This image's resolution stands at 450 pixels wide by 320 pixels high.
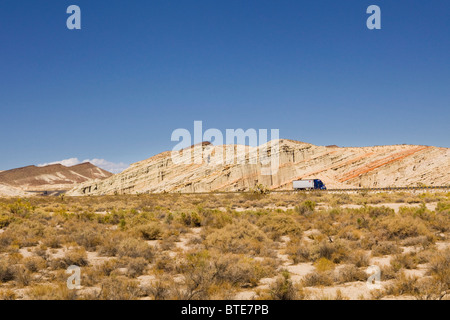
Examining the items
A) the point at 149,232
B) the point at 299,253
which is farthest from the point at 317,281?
the point at 149,232

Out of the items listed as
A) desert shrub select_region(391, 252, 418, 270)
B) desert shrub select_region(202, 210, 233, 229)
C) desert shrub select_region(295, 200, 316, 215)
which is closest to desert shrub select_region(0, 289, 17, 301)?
desert shrub select_region(391, 252, 418, 270)

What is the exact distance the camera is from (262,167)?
79438mm

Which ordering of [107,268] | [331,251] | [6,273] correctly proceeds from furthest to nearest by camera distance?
1. [331,251]
2. [107,268]
3. [6,273]

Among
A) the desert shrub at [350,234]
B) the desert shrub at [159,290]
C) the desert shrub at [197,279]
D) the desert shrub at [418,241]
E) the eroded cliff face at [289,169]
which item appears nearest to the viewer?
the desert shrub at [197,279]

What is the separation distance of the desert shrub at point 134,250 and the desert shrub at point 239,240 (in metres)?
2.20

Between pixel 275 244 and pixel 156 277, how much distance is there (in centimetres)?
532

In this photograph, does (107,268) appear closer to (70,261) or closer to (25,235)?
(70,261)

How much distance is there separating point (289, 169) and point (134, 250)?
6953 centimetres

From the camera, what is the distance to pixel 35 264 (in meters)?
9.66

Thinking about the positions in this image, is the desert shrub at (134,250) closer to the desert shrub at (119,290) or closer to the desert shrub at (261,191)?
the desert shrub at (119,290)

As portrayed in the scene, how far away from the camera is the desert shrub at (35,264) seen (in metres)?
9.54

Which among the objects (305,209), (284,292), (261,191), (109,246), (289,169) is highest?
(289,169)

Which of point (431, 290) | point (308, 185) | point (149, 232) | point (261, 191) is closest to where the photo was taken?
point (431, 290)

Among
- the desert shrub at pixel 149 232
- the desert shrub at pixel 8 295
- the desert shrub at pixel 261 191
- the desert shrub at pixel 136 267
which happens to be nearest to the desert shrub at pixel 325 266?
the desert shrub at pixel 136 267
